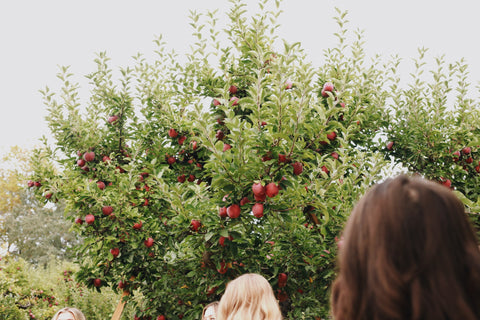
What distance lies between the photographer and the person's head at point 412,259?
811 mm

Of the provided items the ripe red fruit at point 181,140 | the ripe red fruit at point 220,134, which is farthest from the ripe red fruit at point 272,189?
the ripe red fruit at point 181,140

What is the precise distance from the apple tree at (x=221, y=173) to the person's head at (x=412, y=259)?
220 cm

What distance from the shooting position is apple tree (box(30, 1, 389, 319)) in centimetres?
328

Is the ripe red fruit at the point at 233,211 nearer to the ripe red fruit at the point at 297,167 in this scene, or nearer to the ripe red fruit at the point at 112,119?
the ripe red fruit at the point at 297,167

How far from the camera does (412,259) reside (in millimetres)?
833

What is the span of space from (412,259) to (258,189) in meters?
2.33

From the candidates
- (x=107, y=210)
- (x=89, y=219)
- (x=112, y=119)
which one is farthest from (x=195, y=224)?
(x=112, y=119)

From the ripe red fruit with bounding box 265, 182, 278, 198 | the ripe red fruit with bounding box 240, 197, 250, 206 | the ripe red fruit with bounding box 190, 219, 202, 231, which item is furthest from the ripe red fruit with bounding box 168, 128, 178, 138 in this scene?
the ripe red fruit with bounding box 265, 182, 278, 198

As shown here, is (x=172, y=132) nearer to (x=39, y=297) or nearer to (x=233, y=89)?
(x=233, y=89)

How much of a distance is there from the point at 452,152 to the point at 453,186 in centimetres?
52

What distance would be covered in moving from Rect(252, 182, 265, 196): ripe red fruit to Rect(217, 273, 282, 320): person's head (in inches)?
30.5

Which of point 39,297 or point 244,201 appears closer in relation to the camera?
point 244,201

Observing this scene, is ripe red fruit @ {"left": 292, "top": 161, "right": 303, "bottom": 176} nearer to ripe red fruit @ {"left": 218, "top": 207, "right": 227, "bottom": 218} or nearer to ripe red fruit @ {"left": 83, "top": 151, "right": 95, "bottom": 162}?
ripe red fruit @ {"left": 218, "top": 207, "right": 227, "bottom": 218}

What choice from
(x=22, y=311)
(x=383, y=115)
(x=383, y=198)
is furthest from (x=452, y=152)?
(x=22, y=311)
